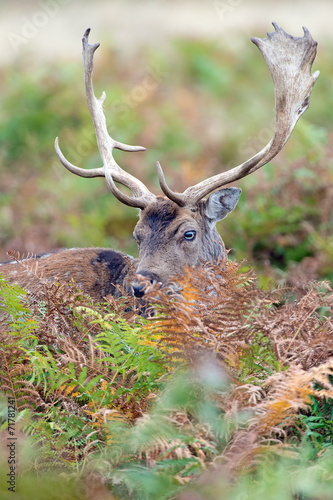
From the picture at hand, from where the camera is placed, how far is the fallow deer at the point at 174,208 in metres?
6.14

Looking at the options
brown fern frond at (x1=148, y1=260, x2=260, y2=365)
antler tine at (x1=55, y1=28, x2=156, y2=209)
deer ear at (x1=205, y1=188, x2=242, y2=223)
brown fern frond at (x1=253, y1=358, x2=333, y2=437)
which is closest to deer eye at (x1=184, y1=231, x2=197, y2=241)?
deer ear at (x1=205, y1=188, x2=242, y2=223)

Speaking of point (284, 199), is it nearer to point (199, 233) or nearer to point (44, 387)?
point (199, 233)

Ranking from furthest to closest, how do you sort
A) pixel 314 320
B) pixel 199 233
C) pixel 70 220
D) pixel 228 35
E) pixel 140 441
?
pixel 228 35, pixel 70 220, pixel 199 233, pixel 314 320, pixel 140 441

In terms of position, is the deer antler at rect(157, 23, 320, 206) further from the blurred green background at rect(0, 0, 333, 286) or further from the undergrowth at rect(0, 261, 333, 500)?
the undergrowth at rect(0, 261, 333, 500)

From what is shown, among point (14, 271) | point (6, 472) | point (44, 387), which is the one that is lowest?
point (6, 472)

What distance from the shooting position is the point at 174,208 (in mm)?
6605

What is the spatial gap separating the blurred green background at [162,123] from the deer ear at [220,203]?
40 cm

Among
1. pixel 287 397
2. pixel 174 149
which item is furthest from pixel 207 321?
pixel 174 149

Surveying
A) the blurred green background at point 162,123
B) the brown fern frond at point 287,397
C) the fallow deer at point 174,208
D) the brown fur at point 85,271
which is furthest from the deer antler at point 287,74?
the brown fern frond at point 287,397

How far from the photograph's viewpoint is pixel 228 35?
2297cm

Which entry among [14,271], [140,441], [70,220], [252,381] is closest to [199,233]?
[14,271]

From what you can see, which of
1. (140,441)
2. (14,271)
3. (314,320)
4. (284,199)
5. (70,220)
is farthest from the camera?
(70,220)

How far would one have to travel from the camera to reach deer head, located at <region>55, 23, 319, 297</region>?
6.13m

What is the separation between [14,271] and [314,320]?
3911 mm
